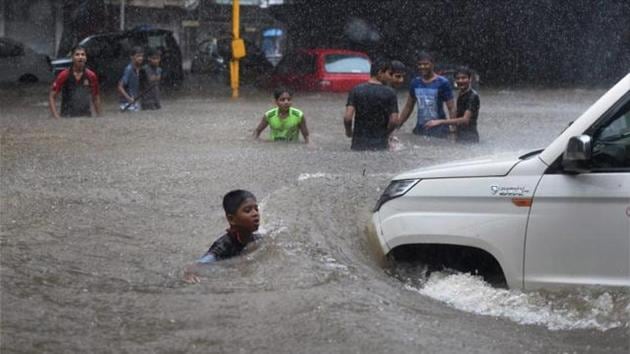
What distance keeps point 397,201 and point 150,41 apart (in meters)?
20.3

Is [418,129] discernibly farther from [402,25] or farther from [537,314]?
[402,25]

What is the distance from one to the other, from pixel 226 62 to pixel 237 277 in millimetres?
27268

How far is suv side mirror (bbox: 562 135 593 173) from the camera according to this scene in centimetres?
528

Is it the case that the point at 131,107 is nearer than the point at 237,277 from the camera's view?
No

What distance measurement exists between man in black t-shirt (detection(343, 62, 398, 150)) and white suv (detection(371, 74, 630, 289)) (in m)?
4.69

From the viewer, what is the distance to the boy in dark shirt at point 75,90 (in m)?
14.3

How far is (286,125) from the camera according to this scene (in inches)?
453

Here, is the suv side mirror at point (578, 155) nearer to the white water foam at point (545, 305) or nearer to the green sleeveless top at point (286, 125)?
the white water foam at point (545, 305)

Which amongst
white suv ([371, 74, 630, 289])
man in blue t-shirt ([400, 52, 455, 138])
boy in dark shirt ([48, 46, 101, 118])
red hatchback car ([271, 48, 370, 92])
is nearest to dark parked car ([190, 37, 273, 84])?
red hatchback car ([271, 48, 370, 92])

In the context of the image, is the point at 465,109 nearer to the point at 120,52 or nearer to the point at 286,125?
the point at 286,125

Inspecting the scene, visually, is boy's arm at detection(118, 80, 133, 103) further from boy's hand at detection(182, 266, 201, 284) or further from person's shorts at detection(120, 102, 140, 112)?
boy's hand at detection(182, 266, 201, 284)

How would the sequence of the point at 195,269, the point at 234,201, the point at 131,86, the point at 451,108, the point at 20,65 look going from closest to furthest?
the point at 195,269 → the point at 234,201 → the point at 451,108 → the point at 131,86 → the point at 20,65

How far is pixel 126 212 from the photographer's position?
7973 mm

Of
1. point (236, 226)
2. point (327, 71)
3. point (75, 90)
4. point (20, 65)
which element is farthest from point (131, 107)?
point (236, 226)
